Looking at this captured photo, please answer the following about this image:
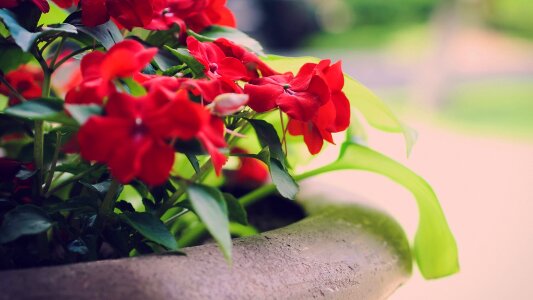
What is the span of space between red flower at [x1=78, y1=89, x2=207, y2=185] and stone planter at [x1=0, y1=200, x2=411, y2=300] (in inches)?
2.4

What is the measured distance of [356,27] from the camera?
592cm

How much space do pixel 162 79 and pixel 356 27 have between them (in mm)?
5773

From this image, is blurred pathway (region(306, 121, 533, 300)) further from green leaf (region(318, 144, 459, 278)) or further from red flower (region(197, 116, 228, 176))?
red flower (region(197, 116, 228, 176))

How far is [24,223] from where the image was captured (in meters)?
0.34

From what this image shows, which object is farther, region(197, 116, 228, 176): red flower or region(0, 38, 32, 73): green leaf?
region(0, 38, 32, 73): green leaf

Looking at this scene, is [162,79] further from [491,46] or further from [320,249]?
[491,46]

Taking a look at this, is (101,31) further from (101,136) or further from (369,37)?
(369,37)

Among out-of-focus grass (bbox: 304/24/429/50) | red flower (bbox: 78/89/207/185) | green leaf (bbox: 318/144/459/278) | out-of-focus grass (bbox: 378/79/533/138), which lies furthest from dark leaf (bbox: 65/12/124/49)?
out-of-focus grass (bbox: 304/24/429/50)

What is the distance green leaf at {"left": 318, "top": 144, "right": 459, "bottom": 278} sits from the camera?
51 cm

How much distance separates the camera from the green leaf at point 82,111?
11.4 inches

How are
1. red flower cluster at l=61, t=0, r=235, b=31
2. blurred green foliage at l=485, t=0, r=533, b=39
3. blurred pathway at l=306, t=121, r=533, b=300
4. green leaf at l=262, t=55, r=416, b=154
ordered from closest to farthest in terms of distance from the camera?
red flower cluster at l=61, t=0, r=235, b=31, green leaf at l=262, t=55, r=416, b=154, blurred pathway at l=306, t=121, r=533, b=300, blurred green foliage at l=485, t=0, r=533, b=39

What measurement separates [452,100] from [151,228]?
3512 millimetres

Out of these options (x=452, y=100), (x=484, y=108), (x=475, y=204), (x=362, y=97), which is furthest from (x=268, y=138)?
(x=452, y=100)

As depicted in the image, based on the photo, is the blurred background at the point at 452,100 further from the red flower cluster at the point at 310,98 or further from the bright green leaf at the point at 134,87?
the bright green leaf at the point at 134,87
